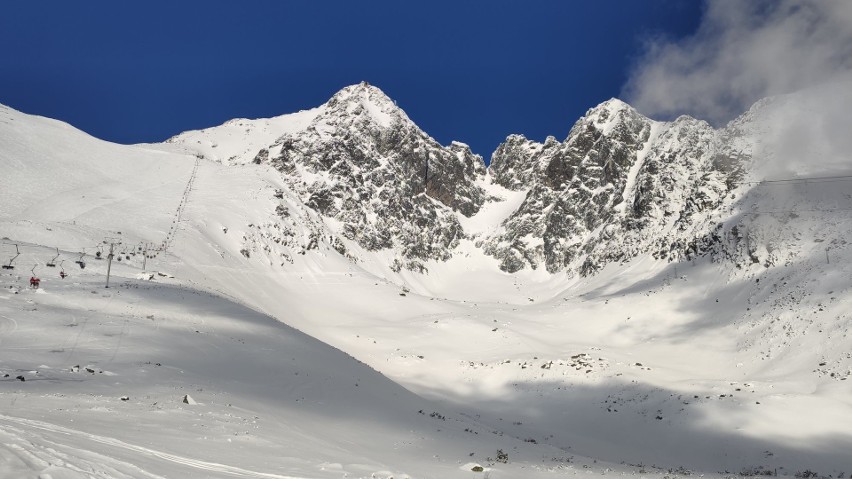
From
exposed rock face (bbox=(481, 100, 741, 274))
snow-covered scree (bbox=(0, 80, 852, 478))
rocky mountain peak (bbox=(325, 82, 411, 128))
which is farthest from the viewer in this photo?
rocky mountain peak (bbox=(325, 82, 411, 128))

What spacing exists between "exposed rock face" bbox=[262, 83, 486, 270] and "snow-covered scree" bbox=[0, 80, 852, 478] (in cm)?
108

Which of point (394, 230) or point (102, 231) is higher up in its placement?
point (394, 230)

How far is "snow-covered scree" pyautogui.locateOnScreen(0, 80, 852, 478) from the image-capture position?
16922 millimetres

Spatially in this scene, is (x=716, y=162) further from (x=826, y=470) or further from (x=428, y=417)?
(x=428, y=417)

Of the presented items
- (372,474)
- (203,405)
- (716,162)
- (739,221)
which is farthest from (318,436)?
(716,162)

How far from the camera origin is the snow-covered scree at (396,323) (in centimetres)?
1692

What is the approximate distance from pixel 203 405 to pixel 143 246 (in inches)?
1987

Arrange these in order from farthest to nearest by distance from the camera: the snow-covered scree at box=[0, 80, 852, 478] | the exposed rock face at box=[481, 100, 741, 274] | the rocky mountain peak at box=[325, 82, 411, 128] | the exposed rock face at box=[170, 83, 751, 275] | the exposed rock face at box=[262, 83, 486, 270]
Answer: the rocky mountain peak at box=[325, 82, 411, 128], the exposed rock face at box=[262, 83, 486, 270], the exposed rock face at box=[170, 83, 751, 275], the exposed rock face at box=[481, 100, 741, 274], the snow-covered scree at box=[0, 80, 852, 478]

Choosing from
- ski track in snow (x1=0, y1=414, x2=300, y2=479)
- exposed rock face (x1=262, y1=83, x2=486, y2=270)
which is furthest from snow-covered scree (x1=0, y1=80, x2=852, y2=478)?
exposed rock face (x1=262, y1=83, x2=486, y2=270)

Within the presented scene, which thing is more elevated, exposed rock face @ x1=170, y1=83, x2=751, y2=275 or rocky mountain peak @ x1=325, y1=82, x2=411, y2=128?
rocky mountain peak @ x1=325, y1=82, x2=411, y2=128

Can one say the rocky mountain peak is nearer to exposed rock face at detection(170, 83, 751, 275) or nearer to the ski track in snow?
exposed rock face at detection(170, 83, 751, 275)

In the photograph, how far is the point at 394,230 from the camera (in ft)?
482

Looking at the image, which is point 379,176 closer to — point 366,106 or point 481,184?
point 366,106

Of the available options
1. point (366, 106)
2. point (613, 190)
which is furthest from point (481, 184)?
point (613, 190)
